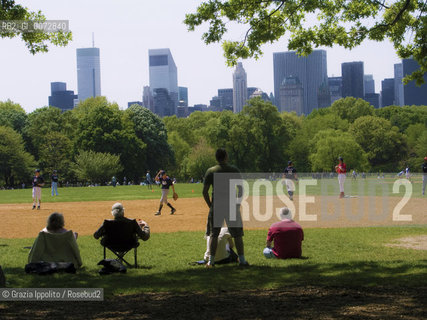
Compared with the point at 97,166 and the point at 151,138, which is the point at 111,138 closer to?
the point at 97,166

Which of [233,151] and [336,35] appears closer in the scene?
[336,35]

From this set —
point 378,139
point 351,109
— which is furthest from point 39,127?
point 351,109

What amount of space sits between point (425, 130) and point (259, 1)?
3806 inches

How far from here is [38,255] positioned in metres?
10.0

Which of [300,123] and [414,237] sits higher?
[300,123]

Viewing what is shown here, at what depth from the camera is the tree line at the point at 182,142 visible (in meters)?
75.7

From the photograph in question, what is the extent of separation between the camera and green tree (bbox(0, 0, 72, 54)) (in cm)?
1378

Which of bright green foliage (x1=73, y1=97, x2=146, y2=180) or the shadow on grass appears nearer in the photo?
the shadow on grass

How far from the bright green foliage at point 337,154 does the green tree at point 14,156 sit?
41628 millimetres

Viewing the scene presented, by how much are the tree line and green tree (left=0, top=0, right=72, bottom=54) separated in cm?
5467

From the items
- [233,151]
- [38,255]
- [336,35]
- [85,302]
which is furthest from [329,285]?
[233,151]

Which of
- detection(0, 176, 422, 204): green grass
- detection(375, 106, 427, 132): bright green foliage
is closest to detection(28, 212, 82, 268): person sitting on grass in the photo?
detection(0, 176, 422, 204): green grass

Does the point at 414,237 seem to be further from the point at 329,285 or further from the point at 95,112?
the point at 95,112

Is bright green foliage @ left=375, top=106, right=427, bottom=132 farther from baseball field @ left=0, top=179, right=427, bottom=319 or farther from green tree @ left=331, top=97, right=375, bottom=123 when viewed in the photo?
baseball field @ left=0, top=179, right=427, bottom=319
